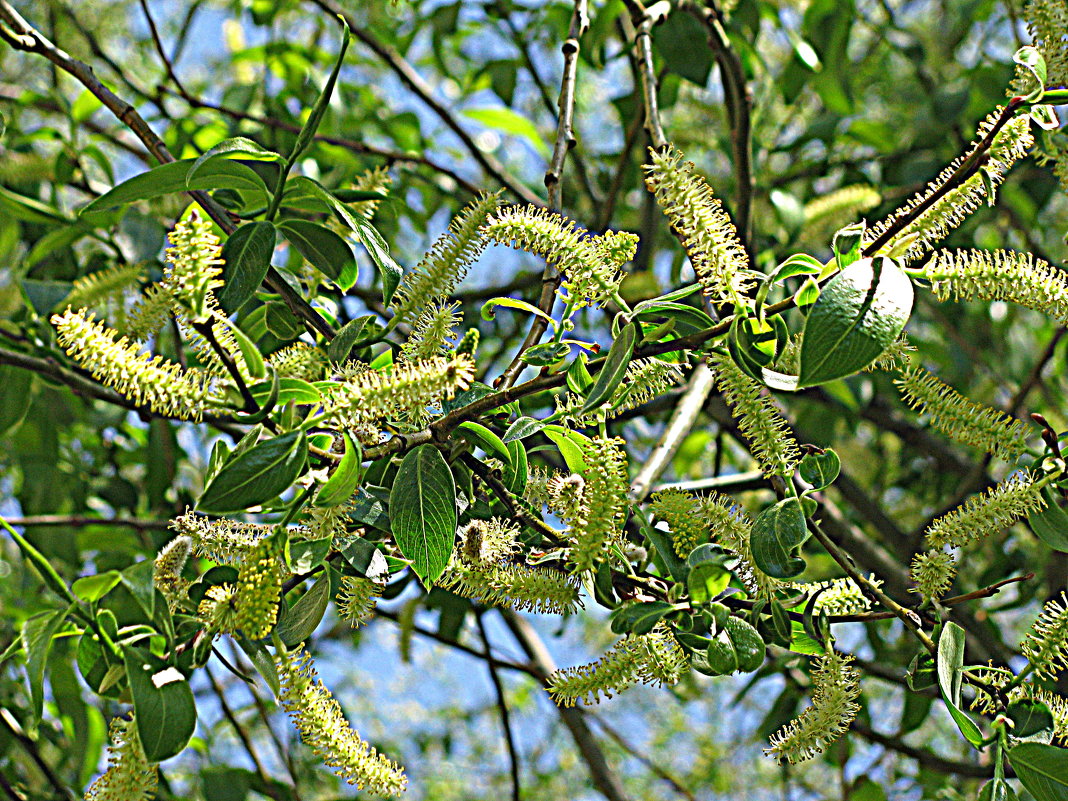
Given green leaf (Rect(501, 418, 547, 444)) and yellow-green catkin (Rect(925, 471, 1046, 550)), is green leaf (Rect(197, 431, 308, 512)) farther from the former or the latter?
yellow-green catkin (Rect(925, 471, 1046, 550))

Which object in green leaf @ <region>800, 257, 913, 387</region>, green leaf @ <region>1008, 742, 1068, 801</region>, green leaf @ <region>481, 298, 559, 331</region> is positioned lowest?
green leaf @ <region>1008, 742, 1068, 801</region>

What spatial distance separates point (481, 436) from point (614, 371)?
0.41ft

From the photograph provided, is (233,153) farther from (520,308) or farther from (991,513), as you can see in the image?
(991,513)

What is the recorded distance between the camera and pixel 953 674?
500mm

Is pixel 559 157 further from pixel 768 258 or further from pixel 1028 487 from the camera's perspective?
pixel 768 258

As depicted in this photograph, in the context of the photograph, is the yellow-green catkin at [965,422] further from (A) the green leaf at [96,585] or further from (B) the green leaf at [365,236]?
(A) the green leaf at [96,585]

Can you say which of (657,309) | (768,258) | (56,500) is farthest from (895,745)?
(56,500)

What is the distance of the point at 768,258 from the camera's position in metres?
1.15

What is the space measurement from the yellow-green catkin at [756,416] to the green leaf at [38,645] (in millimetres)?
366

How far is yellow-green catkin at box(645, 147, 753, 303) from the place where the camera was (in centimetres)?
45

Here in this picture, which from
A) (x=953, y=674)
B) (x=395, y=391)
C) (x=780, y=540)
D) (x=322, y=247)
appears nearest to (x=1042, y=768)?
(x=953, y=674)

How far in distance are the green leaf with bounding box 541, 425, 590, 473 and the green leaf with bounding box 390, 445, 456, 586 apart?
Answer: 7cm

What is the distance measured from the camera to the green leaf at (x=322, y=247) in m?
0.54

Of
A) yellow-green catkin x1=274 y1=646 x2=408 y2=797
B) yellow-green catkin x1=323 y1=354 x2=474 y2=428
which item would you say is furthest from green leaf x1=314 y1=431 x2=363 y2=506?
yellow-green catkin x1=274 y1=646 x2=408 y2=797
